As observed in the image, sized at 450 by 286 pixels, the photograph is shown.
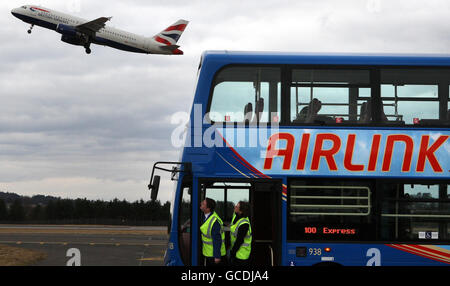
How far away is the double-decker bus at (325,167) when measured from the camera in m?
9.43

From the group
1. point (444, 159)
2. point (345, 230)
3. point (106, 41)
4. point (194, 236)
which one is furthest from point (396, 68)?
point (106, 41)

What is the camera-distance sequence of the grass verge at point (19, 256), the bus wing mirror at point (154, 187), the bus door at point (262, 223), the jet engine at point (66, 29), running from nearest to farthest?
the bus wing mirror at point (154, 187) < the bus door at point (262, 223) < the grass verge at point (19, 256) < the jet engine at point (66, 29)

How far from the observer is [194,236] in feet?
31.3

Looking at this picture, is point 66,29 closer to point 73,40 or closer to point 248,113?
point 73,40

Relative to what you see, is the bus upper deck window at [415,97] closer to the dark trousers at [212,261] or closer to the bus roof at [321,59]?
the bus roof at [321,59]

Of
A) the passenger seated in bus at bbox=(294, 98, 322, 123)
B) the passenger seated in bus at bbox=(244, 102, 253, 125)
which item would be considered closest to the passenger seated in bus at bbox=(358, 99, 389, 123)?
the passenger seated in bus at bbox=(294, 98, 322, 123)

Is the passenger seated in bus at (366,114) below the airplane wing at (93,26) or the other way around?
below

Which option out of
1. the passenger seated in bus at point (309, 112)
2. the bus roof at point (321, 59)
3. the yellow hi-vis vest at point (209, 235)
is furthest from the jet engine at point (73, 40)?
the yellow hi-vis vest at point (209, 235)

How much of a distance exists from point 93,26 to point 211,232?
197ft

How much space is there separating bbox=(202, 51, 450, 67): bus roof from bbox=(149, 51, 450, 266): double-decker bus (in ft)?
0.37

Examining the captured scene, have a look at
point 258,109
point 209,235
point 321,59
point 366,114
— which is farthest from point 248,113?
point 209,235

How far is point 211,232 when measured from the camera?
922cm

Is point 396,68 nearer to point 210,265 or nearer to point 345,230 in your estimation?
point 345,230

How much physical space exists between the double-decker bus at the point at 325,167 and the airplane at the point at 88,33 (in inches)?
2259
